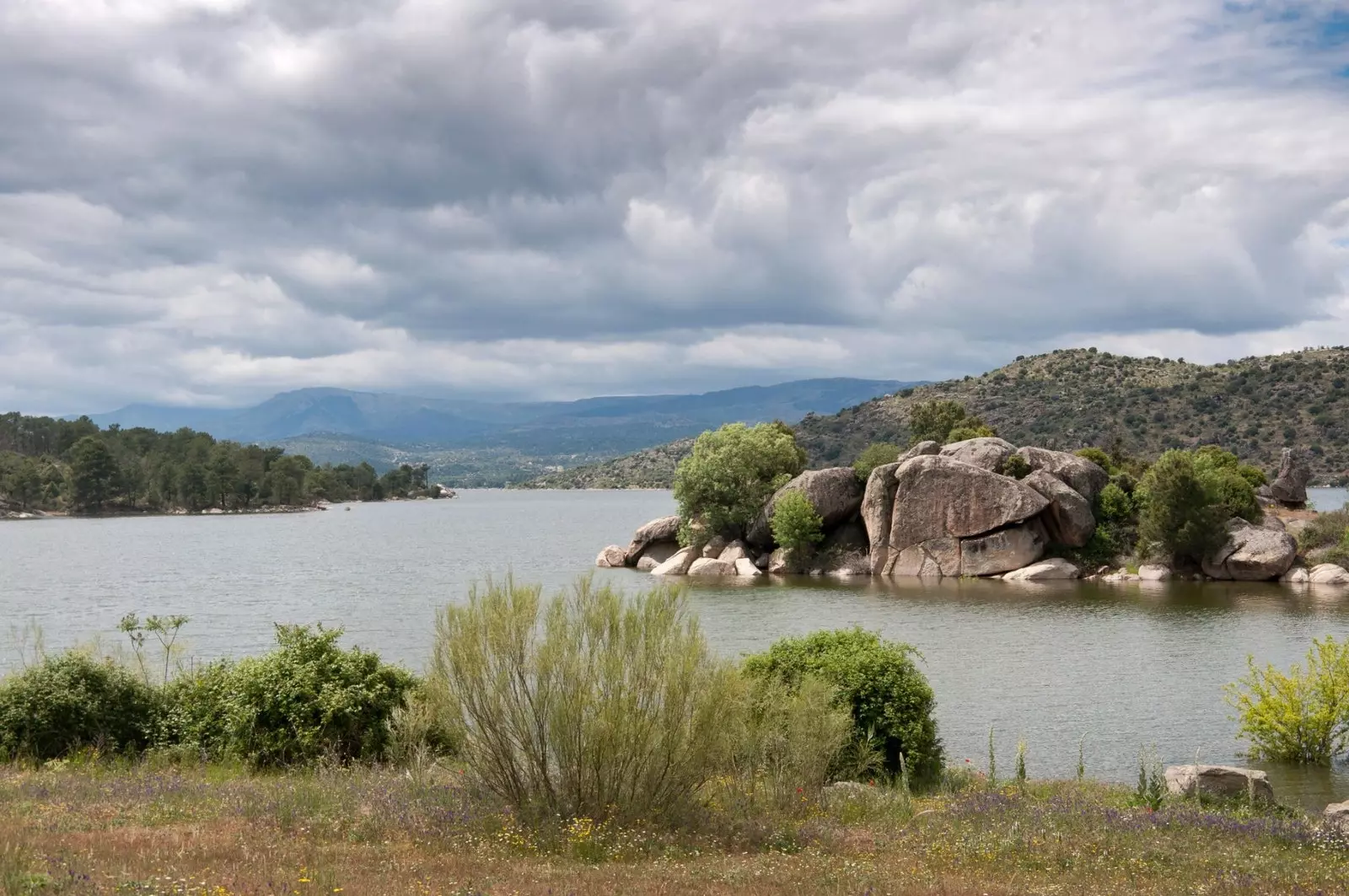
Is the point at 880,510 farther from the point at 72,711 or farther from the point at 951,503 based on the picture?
the point at 72,711

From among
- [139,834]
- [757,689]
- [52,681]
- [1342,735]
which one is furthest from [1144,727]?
[52,681]

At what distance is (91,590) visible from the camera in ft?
181

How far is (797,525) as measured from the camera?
63.3 m

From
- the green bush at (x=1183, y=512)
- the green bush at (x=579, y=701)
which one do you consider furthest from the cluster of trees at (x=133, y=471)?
the green bush at (x=579, y=701)

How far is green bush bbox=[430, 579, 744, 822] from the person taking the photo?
12.4 meters

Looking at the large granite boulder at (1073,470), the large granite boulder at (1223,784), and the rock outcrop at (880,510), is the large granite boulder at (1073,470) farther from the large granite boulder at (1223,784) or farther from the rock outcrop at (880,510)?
the large granite boulder at (1223,784)

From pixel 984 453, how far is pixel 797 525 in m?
11.7

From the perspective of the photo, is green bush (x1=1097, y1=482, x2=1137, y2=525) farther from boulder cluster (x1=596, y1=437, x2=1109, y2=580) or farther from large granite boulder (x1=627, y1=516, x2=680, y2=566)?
large granite boulder (x1=627, y1=516, x2=680, y2=566)

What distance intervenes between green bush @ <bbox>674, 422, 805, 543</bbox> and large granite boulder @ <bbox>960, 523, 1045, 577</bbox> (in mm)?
14764

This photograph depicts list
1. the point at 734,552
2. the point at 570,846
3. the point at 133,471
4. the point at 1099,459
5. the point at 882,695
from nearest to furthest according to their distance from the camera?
1. the point at 570,846
2. the point at 882,695
3. the point at 1099,459
4. the point at 734,552
5. the point at 133,471

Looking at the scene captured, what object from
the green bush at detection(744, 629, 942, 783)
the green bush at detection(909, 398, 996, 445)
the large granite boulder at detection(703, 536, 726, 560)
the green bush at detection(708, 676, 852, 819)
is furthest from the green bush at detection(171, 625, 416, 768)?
the green bush at detection(909, 398, 996, 445)

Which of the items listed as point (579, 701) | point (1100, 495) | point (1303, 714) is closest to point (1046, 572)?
point (1100, 495)

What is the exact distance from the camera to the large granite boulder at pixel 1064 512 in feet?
192

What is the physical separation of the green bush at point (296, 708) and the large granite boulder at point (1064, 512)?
47.0 meters
